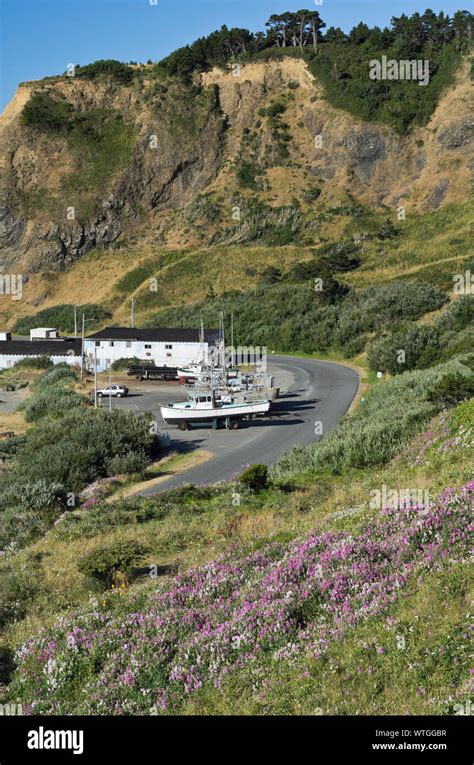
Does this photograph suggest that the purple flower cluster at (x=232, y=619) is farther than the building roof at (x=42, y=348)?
No

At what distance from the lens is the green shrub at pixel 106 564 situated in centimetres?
1413

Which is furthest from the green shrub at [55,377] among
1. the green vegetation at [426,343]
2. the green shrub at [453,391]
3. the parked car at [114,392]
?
the green shrub at [453,391]

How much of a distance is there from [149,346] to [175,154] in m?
69.6

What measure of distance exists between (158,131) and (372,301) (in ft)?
245

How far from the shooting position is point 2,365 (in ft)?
259

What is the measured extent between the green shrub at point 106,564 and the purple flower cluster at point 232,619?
2013 millimetres

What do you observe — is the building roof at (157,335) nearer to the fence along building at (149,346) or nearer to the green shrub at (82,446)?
the fence along building at (149,346)

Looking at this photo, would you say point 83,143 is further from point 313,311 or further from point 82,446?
point 82,446

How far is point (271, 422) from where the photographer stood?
4025cm

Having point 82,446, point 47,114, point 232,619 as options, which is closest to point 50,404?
point 82,446

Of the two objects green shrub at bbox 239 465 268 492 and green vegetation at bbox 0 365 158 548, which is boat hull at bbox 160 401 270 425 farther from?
green shrub at bbox 239 465 268 492

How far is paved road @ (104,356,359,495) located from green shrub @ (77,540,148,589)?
35.2 feet

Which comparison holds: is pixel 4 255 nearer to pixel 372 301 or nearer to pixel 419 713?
pixel 372 301
